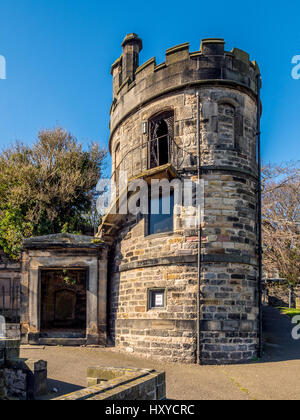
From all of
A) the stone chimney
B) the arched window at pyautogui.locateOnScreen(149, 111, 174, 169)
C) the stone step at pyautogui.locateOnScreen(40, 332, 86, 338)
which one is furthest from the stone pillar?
the stone chimney

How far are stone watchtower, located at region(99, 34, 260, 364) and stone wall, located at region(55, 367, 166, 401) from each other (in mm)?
4799

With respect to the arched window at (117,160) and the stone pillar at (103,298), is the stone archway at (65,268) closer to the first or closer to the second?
the stone pillar at (103,298)

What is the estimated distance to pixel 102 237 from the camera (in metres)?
13.8

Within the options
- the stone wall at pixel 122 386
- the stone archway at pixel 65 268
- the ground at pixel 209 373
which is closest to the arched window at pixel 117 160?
the stone archway at pixel 65 268

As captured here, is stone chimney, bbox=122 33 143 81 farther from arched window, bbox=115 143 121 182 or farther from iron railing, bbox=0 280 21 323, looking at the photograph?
iron railing, bbox=0 280 21 323

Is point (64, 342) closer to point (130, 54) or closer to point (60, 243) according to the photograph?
point (60, 243)

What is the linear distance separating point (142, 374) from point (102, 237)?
346 inches

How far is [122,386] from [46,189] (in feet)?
51.5

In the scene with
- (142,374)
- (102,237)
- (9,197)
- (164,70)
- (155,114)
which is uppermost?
(164,70)

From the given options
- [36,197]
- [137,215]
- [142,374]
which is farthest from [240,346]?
[36,197]

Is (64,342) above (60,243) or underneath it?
underneath

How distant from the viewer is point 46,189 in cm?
1922

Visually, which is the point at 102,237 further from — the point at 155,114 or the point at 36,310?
the point at 155,114

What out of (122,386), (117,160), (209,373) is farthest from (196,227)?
(122,386)
